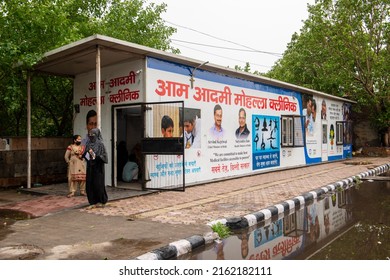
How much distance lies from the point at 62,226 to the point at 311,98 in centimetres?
1362

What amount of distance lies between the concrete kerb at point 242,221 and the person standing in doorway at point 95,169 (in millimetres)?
2508

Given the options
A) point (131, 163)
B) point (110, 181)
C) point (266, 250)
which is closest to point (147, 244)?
point (266, 250)

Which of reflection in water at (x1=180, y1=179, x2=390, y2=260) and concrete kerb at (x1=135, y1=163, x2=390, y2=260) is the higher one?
concrete kerb at (x1=135, y1=163, x2=390, y2=260)

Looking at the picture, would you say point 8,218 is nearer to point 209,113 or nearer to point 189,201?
point 189,201

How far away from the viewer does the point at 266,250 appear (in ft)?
15.4

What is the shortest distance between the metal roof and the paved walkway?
3326 mm

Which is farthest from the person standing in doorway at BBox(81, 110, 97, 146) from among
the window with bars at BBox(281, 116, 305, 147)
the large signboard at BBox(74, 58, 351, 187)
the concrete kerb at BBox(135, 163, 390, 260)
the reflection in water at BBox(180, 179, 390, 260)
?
the window with bars at BBox(281, 116, 305, 147)

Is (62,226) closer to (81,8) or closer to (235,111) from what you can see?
(235,111)

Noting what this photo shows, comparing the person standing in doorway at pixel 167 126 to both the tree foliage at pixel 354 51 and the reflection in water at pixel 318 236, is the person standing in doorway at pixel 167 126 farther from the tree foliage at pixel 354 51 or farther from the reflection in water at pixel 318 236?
the tree foliage at pixel 354 51

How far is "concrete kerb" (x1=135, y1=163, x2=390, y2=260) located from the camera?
14.1ft

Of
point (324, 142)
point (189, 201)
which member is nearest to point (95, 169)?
point (189, 201)

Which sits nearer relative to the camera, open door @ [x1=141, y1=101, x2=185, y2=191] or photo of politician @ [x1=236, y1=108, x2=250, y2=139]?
open door @ [x1=141, y1=101, x2=185, y2=191]

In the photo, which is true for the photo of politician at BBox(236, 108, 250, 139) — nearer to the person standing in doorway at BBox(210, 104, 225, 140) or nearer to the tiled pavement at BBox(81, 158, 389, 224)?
the person standing in doorway at BBox(210, 104, 225, 140)

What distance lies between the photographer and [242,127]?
12.0 metres
